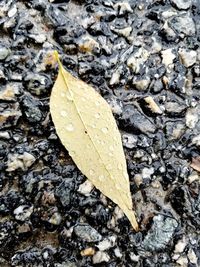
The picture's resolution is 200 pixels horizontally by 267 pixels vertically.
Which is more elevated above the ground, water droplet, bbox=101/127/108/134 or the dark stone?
water droplet, bbox=101/127/108/134

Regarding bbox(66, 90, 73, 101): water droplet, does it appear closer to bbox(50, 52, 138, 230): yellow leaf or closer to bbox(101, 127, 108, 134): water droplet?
bbox(50, 52, 138, 230): yellow leaf

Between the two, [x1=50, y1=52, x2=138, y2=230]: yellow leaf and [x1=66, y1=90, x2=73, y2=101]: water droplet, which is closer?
[x1=50, y1=52, x2=138, y2=230]: yellow leaf

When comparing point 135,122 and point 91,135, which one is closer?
point 91,135

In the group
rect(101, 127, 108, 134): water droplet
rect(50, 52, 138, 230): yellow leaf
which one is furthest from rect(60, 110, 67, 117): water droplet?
rect(101, 127, 108, 134): water droplet

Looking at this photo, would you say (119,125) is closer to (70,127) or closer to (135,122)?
(135,122)

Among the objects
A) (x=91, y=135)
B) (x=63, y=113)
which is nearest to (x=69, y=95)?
(x=63, y=113)

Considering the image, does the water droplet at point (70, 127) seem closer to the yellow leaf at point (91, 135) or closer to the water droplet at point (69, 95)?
the yellow leaf at point (91, 135)

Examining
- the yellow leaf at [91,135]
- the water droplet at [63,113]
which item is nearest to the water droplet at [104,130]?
the yellow leaf at [91,135]
